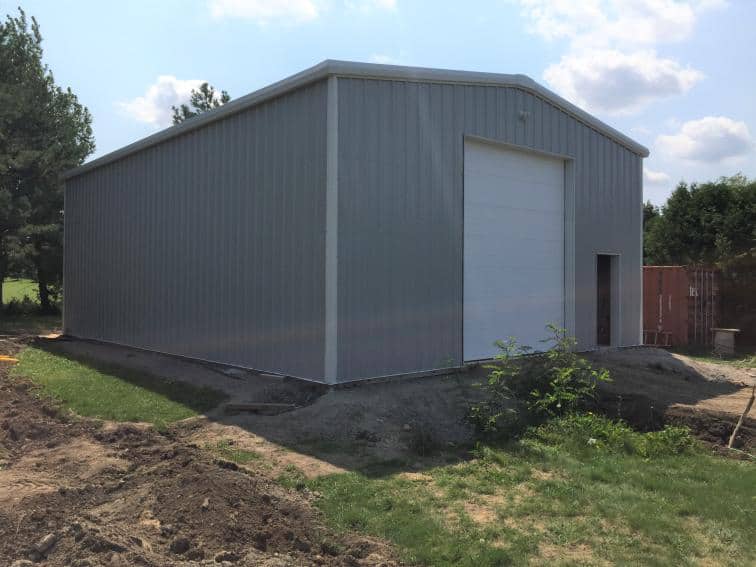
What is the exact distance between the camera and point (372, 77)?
30.6ft

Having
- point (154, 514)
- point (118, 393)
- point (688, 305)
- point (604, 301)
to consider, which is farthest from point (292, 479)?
point (688, 305)

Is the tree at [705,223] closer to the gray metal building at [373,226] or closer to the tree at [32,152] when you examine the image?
the gray metal building at [373,226]

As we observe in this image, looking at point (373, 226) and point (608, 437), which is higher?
point (373, 226)

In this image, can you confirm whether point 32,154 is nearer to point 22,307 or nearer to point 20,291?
point 22,307

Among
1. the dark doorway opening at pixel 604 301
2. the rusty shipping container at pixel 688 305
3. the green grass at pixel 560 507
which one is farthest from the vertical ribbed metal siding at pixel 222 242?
the rusty shipping container at pixel 688 305

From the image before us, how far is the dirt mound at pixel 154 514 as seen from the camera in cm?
406

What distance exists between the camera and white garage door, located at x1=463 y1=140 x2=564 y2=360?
A: 11188 millimetres

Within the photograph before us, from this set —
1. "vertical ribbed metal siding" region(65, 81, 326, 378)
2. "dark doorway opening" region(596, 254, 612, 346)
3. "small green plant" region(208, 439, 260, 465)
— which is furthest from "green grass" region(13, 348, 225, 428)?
"dark doorway opening" region(596, 254, 612, 346)

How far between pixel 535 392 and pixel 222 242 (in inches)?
255

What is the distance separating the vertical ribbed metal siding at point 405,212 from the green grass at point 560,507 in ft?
10.4

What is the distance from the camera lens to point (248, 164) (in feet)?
35.4

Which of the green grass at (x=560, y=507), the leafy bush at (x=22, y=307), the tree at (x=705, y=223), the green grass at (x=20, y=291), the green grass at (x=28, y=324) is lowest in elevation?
the green grass at (x=560, y=507)

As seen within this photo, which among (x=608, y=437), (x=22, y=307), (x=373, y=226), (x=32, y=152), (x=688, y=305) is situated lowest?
(x=608, y=437)

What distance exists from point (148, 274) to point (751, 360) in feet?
48.2
